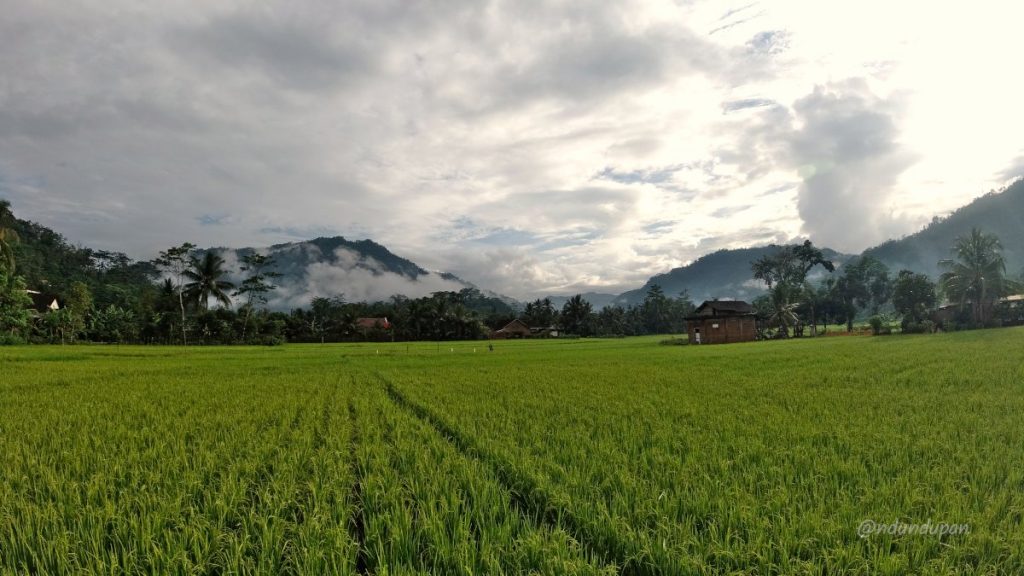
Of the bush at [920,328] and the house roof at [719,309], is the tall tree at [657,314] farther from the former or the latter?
the bush at [920,328]

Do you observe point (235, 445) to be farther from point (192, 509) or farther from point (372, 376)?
point (372, 376)

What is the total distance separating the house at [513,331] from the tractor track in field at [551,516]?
79768mm

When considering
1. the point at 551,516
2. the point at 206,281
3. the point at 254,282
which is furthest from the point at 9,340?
the point at 551,516

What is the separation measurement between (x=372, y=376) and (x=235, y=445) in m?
12.4

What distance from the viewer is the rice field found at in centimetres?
318

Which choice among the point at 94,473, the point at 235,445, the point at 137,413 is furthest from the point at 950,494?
the point at 137,413

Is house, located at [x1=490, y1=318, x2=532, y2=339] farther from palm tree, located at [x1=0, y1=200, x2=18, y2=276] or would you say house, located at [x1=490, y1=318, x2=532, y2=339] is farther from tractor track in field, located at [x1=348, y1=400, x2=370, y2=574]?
tractor track in field, located at [x1=348, y1=400, x2=370, y2=574]

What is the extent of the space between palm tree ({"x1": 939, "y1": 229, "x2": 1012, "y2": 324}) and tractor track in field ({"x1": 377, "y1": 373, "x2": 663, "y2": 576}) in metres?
50.2

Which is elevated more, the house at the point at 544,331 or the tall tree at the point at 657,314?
the tall tree at the point at 657,314

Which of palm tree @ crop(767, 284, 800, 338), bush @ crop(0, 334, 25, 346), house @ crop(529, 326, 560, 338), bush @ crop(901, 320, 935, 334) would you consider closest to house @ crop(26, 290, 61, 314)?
bush @ crop(0, 334, 25, 346)

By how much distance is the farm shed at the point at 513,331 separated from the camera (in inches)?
3406

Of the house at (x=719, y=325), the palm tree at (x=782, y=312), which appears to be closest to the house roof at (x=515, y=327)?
the house at (x=719, y=325)

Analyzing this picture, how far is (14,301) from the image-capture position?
117 feet

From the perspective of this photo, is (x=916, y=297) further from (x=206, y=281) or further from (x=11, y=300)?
(x=11, y=300)
